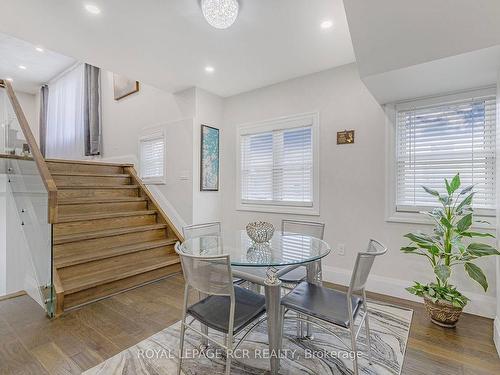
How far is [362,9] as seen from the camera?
5.42ft

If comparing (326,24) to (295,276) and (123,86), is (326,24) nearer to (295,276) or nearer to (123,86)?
(295,276)

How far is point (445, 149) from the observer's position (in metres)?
2.51

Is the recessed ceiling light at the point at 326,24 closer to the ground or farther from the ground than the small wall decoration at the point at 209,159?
farther from the ground

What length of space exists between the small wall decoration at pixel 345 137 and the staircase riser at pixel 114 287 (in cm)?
262

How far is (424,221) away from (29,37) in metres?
4.23

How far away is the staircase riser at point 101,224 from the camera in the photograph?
10.1 ft

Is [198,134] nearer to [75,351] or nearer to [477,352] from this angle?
[75,351]

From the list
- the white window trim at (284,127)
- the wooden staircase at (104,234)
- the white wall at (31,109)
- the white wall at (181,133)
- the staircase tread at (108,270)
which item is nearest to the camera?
the staircase tread at (108,270)

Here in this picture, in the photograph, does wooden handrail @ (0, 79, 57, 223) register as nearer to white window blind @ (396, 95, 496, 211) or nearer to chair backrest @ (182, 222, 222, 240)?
chair backrest @ (182, 222, 222, 240)

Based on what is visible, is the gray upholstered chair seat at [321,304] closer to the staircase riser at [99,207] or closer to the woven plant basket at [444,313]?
Result: the woven plant basket at [444,313]

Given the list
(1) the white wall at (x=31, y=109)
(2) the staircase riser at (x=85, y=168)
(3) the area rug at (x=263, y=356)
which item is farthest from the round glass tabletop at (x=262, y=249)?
(1) the white wall at (x=31, y=109)

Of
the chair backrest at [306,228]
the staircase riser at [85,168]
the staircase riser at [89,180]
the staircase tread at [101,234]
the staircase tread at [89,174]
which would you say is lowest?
the staircase tread at [101,234]

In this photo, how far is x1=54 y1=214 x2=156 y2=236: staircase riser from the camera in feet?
10.1

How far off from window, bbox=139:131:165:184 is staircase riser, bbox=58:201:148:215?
1.52ft
